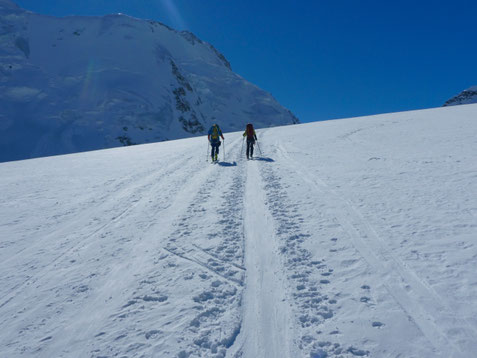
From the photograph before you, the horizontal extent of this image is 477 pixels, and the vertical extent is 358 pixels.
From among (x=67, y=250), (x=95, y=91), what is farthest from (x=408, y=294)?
(x=95, y=91)

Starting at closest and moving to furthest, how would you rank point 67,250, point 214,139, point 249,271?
1. point 249,271
2. point 67,250
3. point 214,139

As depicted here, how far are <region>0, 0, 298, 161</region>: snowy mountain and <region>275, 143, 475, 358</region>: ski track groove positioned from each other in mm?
50894

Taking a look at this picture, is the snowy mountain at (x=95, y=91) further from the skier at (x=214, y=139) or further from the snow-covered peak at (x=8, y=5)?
the skier at (x=214, y=139)

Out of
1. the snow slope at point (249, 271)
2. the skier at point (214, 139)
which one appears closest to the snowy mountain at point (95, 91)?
the skier at point (214, 139)

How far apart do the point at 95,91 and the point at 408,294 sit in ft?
237

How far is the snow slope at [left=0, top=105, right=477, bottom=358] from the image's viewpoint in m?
2.85

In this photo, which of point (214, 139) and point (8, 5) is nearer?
point (214, 139)

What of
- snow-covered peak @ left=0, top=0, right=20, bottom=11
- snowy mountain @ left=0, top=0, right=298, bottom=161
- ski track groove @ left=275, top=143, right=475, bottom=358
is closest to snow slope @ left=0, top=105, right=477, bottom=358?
ski track groove @ left=275, top=143, right=475, bottom=358

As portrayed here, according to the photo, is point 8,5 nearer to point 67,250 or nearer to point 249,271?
point 67,250

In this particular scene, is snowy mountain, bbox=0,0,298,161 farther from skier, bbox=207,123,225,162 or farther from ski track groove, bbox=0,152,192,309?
ski track groove, bbox=0,152,192,309

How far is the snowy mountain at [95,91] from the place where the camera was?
4928 cm

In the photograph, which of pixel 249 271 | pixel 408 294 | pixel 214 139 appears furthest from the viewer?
pixel 214 139

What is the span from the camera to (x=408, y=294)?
10.9 ft

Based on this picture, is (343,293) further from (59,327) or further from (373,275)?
(59,327)
